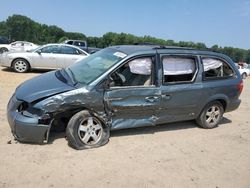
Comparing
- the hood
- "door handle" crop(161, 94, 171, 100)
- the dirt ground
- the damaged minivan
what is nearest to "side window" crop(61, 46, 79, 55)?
the damaged minivan

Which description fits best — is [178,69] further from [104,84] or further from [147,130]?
[104,84]

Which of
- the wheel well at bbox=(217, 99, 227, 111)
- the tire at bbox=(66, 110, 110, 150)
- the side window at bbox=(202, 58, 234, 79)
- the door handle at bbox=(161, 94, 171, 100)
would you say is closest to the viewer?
the tire at bbox=(66, 110, 110, 150)

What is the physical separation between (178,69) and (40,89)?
8.58ft

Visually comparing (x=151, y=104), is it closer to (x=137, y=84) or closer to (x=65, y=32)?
(x=137, y=84)

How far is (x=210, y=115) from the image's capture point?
676 centimetres

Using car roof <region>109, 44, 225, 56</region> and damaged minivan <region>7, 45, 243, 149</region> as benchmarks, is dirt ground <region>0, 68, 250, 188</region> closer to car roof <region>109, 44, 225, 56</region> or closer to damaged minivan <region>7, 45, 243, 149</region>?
damaged minivan <region>7, 45, 243, 149</region>

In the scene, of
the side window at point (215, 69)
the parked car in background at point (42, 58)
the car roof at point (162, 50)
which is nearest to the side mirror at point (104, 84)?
the car roof at point (162, 50)

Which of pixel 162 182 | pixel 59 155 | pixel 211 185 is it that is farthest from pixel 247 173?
pixel 59 155

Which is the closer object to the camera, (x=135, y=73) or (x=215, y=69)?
(x=135, y=73)

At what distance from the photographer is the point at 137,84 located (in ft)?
18.4

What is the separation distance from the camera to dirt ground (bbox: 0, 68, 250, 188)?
4168mm

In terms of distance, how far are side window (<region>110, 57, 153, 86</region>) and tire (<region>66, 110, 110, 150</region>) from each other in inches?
29.0

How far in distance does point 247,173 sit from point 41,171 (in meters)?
3.08

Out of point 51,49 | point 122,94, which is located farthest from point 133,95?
point 51,49
